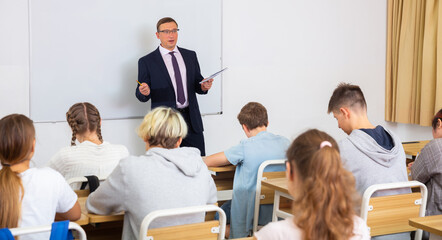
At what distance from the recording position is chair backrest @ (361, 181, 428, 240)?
242 centimetres

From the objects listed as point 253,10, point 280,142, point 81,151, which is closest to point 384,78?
point 253,10

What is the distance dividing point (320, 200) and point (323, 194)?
0.06ft

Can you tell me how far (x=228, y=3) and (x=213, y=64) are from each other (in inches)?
24.2

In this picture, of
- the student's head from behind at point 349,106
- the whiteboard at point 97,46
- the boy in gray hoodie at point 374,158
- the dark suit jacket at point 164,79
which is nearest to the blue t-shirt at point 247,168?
the student's head from behind at point 349,106

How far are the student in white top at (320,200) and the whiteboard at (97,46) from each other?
3366 millimetres

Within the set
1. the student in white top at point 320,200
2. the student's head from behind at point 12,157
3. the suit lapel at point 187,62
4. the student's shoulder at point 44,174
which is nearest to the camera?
the student in white top at point 320,200

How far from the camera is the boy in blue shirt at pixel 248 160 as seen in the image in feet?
10.5

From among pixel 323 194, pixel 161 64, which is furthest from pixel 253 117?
pixel 323 194

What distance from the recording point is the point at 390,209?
251 cm

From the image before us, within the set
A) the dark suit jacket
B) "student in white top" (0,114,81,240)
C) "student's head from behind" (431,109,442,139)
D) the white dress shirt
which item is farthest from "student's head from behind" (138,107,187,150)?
the white dress shirt

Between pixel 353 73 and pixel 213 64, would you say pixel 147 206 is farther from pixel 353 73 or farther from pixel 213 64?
pixel 353 73

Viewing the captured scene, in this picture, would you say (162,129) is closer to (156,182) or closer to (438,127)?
(156,182)

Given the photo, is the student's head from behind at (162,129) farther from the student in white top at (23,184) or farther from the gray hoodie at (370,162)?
the gray hoodie at (370,162)

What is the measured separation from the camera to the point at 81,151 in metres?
2.90
